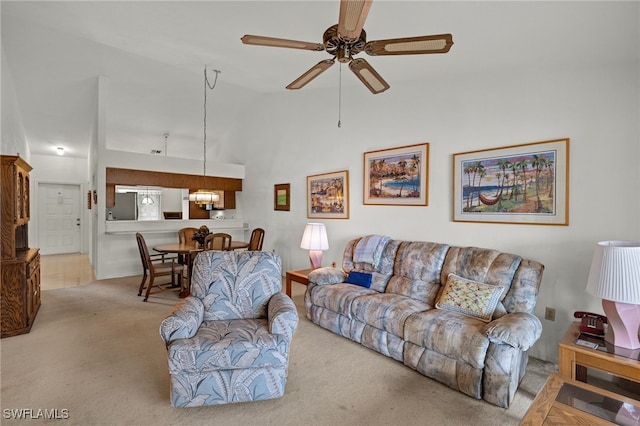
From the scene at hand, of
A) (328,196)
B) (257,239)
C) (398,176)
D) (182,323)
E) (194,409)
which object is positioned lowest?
(194,409)

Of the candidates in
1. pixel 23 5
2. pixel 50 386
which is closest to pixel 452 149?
pixel 50 386

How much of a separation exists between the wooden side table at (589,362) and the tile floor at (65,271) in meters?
6.27

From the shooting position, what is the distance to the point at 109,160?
17.9ft

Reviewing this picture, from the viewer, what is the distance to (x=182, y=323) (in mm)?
2047

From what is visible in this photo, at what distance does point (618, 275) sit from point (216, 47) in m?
4.23

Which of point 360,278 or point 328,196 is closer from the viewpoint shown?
point 360,278

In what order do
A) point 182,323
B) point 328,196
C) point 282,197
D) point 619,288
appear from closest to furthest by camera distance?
point 619,288 → point 182,323 → point 328,196 → point 282,197

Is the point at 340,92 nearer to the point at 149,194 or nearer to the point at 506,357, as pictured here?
the point at 506,357

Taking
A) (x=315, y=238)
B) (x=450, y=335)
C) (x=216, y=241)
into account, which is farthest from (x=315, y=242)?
(x=450, y=335)

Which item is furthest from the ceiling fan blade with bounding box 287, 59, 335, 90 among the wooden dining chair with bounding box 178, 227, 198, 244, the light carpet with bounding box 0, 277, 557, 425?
the wooden dining chair with bounding box 178, 227, 198, 244

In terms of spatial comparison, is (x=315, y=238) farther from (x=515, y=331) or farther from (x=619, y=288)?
(x=619, y=288)

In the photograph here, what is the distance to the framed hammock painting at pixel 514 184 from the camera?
2.68m

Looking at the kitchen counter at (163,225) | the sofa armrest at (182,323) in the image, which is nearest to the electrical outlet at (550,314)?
the sofa armrest at (182,323)

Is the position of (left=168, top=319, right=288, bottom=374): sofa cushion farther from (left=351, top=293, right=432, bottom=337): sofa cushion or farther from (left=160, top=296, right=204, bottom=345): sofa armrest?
(left=351, top=293, right=432, bottom=337): sofa cushion
